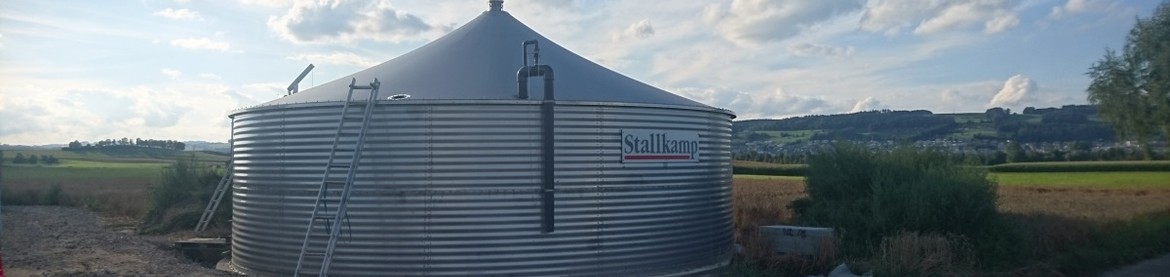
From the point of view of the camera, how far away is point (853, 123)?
72750mm

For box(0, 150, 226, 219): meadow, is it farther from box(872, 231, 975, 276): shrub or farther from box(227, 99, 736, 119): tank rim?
box(872, 231, 975, 276): shrub

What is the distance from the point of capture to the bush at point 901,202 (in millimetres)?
19188

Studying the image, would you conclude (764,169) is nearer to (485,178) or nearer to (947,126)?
(947,126)

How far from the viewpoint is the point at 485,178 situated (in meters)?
15.5

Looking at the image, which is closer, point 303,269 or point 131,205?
point 303,269

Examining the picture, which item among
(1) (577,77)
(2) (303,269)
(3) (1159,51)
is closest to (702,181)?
(1) (577,77)

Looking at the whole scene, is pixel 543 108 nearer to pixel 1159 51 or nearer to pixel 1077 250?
pixel 1077 250

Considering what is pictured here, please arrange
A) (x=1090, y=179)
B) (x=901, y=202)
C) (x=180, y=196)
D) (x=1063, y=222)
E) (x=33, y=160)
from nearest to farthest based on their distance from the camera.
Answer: (x=901, y=202)
(x=1063, y=222)
(x=180, y=196)
(x=1090, y=179)
(x=33, y=160)

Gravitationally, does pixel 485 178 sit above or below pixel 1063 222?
above

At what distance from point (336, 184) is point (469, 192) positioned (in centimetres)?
213

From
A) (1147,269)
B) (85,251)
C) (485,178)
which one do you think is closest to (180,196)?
(85,251)

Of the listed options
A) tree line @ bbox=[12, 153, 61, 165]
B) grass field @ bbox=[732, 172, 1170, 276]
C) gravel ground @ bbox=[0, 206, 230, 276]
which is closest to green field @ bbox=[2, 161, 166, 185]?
tree line @ bbox=[12, 153, 61, 165]

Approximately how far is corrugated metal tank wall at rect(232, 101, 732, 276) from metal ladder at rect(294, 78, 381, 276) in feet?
0.82

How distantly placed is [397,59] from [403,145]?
4.71m
